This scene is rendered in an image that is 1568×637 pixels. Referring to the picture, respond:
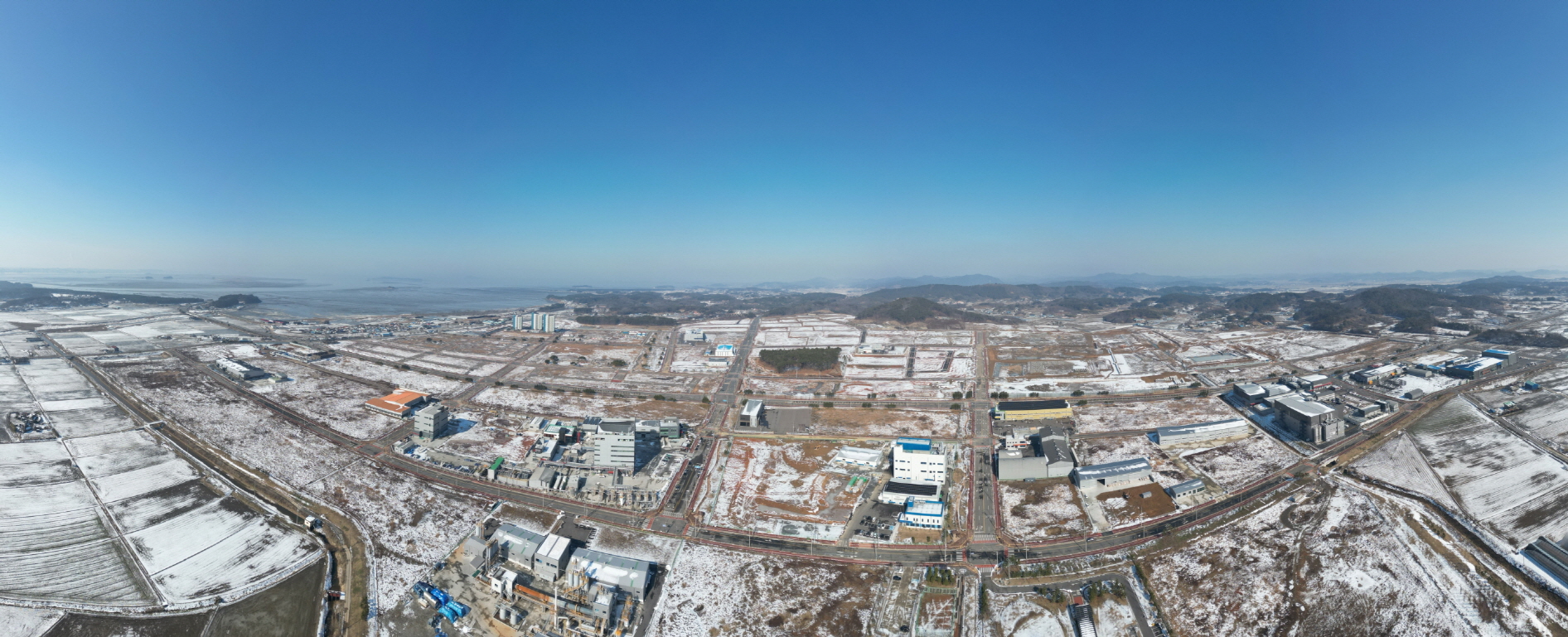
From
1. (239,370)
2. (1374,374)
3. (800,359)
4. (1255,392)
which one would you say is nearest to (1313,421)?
(1255,392)

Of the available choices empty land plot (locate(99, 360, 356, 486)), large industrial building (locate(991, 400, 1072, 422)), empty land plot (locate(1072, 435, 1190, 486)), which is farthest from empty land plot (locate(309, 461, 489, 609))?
large industrial building (locate(991, 400, 1072, 422))

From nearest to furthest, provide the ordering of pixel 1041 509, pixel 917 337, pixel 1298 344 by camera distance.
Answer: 1. pixel 1041 509
2. pixel 1298 344
3. pixel 917 337

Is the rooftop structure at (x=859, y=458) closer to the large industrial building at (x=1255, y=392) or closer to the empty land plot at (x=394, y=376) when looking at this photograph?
the large industrial building at (x=1255, y=392)

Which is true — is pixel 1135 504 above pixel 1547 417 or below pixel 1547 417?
below

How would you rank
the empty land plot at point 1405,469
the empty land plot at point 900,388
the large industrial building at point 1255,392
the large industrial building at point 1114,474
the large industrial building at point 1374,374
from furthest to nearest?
the empty land plot at point 900,388 → the large industrial building at point 1374,374 → the large industrial building at point 1255,392 → the large industrial building at point 1114,474 → the empty land plot at point 1405,469

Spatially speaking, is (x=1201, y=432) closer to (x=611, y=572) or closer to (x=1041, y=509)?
(x=1041, y=509)

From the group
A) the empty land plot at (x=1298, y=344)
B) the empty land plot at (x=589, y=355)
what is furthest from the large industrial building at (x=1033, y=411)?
the empty land plot at (x=589, y=355)

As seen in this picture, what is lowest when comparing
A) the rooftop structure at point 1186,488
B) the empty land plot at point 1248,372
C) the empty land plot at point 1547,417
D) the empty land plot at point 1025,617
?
the empty land plot at point 1025,617

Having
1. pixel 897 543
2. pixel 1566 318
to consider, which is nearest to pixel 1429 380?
pixel 897 543
